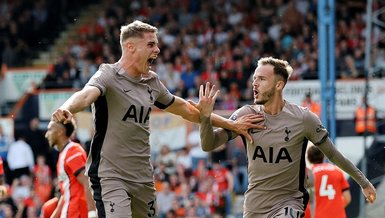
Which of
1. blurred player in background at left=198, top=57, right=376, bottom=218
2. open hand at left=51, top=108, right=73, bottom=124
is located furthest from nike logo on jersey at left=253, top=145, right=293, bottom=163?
open hand at left=51, top=108, right=73, bottom=124

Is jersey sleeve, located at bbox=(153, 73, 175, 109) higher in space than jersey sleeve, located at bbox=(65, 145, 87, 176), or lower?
higher

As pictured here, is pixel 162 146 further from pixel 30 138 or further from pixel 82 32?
pixel 82 32

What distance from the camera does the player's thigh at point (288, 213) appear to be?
8492mm

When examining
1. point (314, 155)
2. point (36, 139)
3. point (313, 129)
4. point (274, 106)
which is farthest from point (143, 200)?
point (36, 139)

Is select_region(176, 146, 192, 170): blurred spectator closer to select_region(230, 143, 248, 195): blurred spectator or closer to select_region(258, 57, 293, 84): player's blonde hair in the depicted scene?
select_region(230, 143, 248, 195): blurred spectator

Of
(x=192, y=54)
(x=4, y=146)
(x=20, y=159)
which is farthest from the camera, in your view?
(x=192, y=54)

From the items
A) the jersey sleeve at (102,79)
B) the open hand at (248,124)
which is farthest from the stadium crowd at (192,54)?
the jersey sleeve at (102,79)

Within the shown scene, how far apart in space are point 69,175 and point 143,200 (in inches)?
69.6

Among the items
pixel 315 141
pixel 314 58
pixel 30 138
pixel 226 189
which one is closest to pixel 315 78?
pixel 314 58

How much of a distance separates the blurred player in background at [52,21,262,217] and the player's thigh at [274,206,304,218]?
0.67m

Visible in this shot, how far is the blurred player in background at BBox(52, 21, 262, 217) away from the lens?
8578 mm

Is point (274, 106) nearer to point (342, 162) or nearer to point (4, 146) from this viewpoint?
point (342, 162)

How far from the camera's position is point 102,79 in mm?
8562

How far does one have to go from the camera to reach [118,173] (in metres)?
8.62
